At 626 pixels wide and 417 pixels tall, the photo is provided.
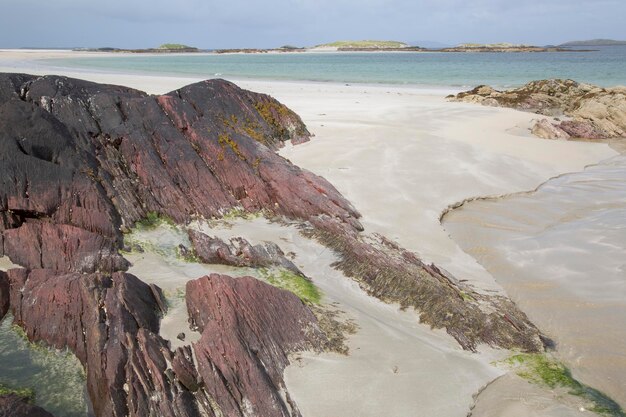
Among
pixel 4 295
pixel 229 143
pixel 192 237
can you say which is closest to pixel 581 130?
pixel 229 143

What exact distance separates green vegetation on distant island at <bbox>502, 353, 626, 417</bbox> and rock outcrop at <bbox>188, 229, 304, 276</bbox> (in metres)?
3.33

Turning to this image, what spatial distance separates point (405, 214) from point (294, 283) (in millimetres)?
4515

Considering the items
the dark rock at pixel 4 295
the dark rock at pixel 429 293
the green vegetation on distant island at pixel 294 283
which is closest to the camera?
the dark rock at pixel 4 295

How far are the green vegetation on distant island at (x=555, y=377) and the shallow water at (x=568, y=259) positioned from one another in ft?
0.58

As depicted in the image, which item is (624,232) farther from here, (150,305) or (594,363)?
(150,305)

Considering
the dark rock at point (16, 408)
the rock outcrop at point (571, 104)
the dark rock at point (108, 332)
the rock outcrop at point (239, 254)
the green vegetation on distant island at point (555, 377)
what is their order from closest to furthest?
the dark rock at point (16, 408) < the dark rock at point (108, 332) < the green vegetation on distant island at point (555, 377) < the rock outcrop at point (239, 254) < the rock outcrop at point (571, 104)

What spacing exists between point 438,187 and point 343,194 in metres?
3.05

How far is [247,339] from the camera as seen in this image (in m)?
5.34

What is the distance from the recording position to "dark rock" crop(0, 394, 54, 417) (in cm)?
396

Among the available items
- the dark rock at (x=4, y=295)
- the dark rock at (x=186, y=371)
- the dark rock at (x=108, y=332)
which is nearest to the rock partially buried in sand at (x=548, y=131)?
the dark rock at (x=108, y=332)

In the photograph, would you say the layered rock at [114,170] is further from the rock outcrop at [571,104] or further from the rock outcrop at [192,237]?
the rock outcrop at [571,104]

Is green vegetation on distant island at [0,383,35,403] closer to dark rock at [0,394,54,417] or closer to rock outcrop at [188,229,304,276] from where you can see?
dark rock at [0,394,54,417]

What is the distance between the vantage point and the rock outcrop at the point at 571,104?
73.3ft

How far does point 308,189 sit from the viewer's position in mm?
9898
